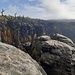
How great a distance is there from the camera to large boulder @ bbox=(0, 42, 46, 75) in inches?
298

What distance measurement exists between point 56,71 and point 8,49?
897 inches

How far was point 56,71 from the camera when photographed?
101 feet

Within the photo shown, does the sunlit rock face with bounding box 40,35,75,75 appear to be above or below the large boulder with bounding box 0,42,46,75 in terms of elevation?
below

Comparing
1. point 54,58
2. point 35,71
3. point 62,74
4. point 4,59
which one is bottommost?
point 62,74

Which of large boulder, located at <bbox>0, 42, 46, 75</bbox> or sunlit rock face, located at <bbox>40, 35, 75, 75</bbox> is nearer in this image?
large boulder, located at <bbox>0, 42, 46, 75</bbox>

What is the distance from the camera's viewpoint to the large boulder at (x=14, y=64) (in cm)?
756

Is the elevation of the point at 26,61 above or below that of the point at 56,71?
above

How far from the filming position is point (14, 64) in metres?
7.92

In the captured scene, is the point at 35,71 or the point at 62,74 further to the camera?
the point at 62,74

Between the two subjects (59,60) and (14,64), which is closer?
(14,64)

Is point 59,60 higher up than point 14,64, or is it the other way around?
point 14,64

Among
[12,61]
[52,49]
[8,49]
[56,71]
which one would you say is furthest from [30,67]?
[52,49]

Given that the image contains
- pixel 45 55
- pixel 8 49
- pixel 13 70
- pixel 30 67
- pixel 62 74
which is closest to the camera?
pixel 13 70

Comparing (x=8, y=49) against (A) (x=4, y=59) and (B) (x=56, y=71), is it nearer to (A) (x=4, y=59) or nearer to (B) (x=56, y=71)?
(A) (x=4, y=59)
